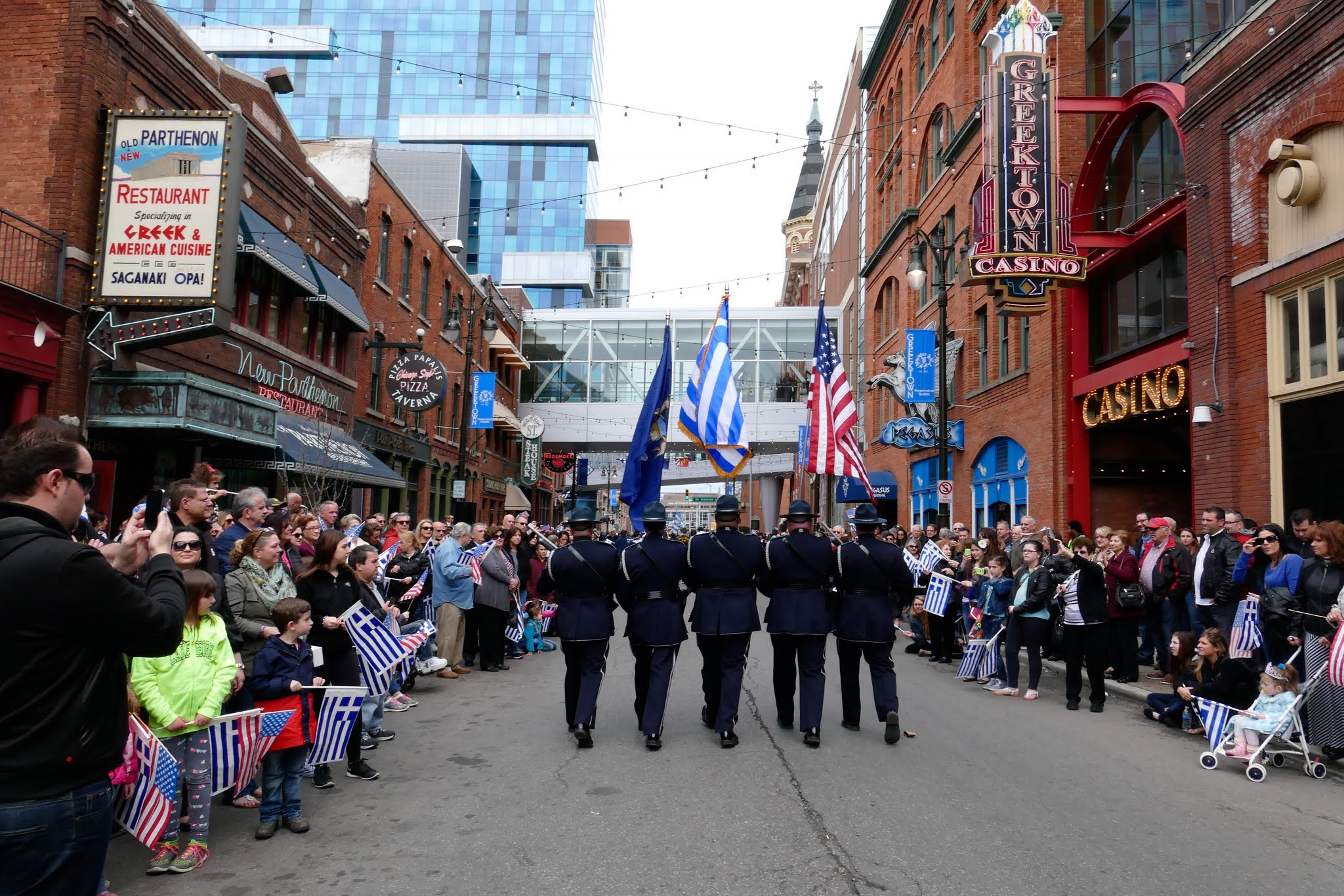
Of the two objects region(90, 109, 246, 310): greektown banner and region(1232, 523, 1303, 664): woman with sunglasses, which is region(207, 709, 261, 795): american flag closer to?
region(1232, 523, 1303, 664): woman with sunglasses

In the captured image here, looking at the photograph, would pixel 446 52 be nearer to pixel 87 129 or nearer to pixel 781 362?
pixel 781 362

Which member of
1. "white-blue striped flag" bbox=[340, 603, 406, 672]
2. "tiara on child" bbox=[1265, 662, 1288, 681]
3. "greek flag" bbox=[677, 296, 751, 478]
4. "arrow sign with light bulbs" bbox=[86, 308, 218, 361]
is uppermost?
"arrow sign with light bulbs" bbox=[86, 308, 218, 361]

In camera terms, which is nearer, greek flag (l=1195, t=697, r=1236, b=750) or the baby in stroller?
the baby in stroller

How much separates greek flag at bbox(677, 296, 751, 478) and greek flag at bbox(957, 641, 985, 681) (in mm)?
3547

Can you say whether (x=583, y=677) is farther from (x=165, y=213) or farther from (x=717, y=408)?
(x=165, y=213)

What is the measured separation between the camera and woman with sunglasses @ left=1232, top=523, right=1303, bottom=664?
8.22m

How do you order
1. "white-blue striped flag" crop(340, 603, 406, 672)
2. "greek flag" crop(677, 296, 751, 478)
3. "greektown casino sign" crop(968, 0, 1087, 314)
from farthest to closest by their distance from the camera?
"greektown casino sign" crop(968, 0, 1087, 314), "greek flag" crop(677, 296, 751, 478), "white-blue striped flag" crop(340, 603, 406, 672)

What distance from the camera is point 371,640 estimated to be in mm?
6738

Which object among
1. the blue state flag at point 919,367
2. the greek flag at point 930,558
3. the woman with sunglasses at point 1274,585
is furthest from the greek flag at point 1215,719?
the blue state flag at point 919,367

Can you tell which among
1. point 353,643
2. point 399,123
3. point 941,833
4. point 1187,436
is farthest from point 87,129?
point 399,123

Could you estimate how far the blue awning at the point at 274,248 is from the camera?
16.6 m

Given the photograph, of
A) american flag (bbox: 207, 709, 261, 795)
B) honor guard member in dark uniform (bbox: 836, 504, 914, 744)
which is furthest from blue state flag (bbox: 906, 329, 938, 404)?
american flag (bbox: 207, 709, 261, 795)

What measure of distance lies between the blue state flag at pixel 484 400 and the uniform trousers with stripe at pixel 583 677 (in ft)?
67.4

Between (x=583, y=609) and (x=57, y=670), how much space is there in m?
5.47
